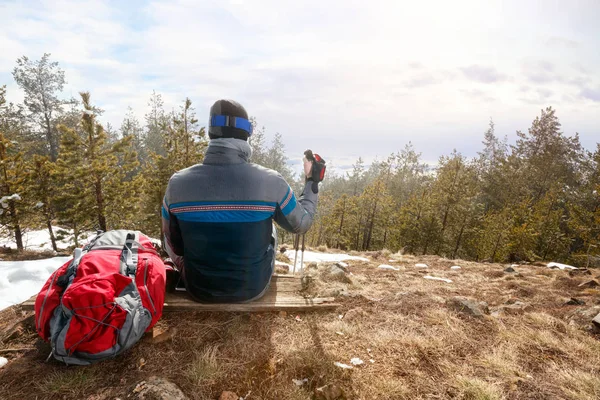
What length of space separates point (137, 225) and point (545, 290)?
70.4 ft

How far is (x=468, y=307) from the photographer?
3.84 metres

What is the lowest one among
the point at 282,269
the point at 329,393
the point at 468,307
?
the point at 282,269

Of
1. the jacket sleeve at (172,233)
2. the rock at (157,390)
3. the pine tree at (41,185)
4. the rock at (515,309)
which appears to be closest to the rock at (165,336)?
the rock at (157,390)

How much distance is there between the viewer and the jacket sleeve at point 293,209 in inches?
114

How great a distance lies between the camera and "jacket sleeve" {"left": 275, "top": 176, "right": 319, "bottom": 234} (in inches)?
114

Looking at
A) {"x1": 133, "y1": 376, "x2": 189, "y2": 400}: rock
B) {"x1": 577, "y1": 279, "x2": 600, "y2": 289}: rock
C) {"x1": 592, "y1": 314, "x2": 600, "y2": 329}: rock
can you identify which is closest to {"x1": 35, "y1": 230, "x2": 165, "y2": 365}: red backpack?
{"x1": 133, "y1": 376, "x2": 189, "y2": 400}: rock

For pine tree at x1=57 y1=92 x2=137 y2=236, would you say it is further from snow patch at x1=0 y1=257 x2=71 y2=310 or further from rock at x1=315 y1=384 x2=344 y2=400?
rock at x1=315 y1=384 x2=344 y2=400

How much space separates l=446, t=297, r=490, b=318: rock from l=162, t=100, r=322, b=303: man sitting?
8.59 feet

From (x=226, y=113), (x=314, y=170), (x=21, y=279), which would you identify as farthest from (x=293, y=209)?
(x=21, y=279)

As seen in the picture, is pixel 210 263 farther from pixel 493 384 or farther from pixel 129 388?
pixel 493 384

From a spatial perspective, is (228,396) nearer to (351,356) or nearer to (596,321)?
(351,356)

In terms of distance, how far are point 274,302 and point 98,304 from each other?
177cm

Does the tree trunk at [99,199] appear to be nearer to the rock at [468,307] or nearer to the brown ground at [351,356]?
the brown ground at [351,356]

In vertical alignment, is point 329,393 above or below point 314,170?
below
